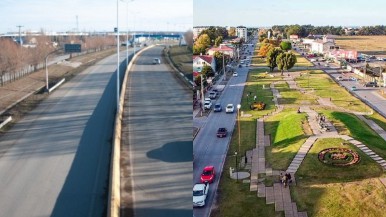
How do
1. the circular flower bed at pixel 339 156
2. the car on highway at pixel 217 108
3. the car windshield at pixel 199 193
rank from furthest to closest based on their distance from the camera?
the car on highway at pixel 217 108 → the circular flower bed at pixel 339 156 → the car windshield at pixel 199 193

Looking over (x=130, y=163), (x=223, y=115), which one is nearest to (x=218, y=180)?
(x=130, y=163)

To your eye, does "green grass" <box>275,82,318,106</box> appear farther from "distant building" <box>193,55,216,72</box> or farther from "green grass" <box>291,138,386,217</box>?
"green grass" <box>291,138,386,217</box>

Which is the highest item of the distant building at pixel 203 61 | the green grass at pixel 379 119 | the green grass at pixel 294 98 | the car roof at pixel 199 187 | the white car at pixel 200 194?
the distant building at pixel 203 61

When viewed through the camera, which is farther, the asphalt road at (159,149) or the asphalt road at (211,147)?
the asphalt road at (211,147)

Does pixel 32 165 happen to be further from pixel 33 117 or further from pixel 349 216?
pixel 349 216

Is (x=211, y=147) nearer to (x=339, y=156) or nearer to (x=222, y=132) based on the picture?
(x=222, y=132)

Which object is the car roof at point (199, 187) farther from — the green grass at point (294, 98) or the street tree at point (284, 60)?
the street tree at point (284, 60)

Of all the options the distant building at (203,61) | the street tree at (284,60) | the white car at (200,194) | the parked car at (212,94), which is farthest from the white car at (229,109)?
the street tree at (284,60)

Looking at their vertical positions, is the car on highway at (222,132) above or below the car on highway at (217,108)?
below
